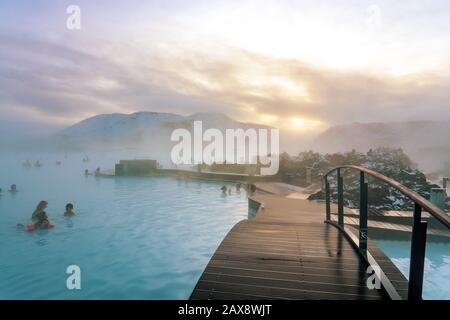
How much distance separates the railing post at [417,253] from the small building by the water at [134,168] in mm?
25492

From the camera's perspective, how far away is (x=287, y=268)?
9.05 feet

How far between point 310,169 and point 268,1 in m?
11.3

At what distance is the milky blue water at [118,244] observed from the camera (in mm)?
5852

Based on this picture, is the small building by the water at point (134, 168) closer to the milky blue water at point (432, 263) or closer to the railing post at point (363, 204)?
the milky blue water at point (432, 263)

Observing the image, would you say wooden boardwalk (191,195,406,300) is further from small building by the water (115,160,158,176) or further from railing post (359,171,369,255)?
small building by the water (115,160,158,176)

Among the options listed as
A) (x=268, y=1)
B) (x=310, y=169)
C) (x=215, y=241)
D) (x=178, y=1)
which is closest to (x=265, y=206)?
(x=215, y=241)

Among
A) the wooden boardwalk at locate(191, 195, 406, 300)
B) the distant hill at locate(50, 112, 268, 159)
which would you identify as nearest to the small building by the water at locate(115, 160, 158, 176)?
the wooden boardwalk at locate(191, 195, 406, 300)

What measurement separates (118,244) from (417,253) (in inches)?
333

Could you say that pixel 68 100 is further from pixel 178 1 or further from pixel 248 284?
pixel 248 284

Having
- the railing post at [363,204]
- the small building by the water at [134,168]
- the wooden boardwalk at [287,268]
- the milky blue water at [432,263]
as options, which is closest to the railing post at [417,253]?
the wooden boardwalk at [287,268]

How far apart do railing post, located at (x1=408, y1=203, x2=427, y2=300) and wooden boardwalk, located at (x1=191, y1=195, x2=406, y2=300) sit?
537mm

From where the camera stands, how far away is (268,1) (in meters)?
6.49

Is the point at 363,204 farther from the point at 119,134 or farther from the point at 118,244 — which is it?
the point at 119,134

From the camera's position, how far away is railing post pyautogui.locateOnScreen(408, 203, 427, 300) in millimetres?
1602
